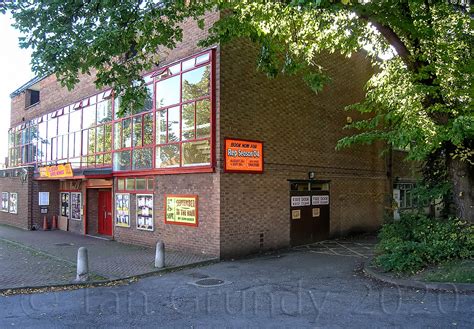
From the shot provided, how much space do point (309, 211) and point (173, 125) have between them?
20.4ft

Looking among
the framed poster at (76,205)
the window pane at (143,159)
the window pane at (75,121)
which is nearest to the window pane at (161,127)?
the window pane at (143,159)

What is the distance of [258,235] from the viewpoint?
1357 centimetres

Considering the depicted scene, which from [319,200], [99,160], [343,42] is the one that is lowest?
[319,200]

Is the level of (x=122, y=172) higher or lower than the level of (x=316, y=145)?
lower

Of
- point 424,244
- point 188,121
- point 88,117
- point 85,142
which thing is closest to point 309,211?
point 188,121

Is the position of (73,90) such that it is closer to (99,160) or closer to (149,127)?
(99,160)

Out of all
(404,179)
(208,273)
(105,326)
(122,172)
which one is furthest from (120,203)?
(404,179)

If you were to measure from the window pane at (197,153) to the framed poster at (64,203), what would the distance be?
35.6ft

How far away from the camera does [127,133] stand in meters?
16.6

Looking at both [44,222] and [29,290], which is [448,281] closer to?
[29,290]

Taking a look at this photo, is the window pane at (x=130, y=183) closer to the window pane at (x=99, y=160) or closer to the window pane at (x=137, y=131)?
the window pane at (x=137, y=131)

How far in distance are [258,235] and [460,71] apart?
24.8ft

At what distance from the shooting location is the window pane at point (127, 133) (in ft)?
53.7

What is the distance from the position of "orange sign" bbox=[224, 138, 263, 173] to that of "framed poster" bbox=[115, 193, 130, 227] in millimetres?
5428
